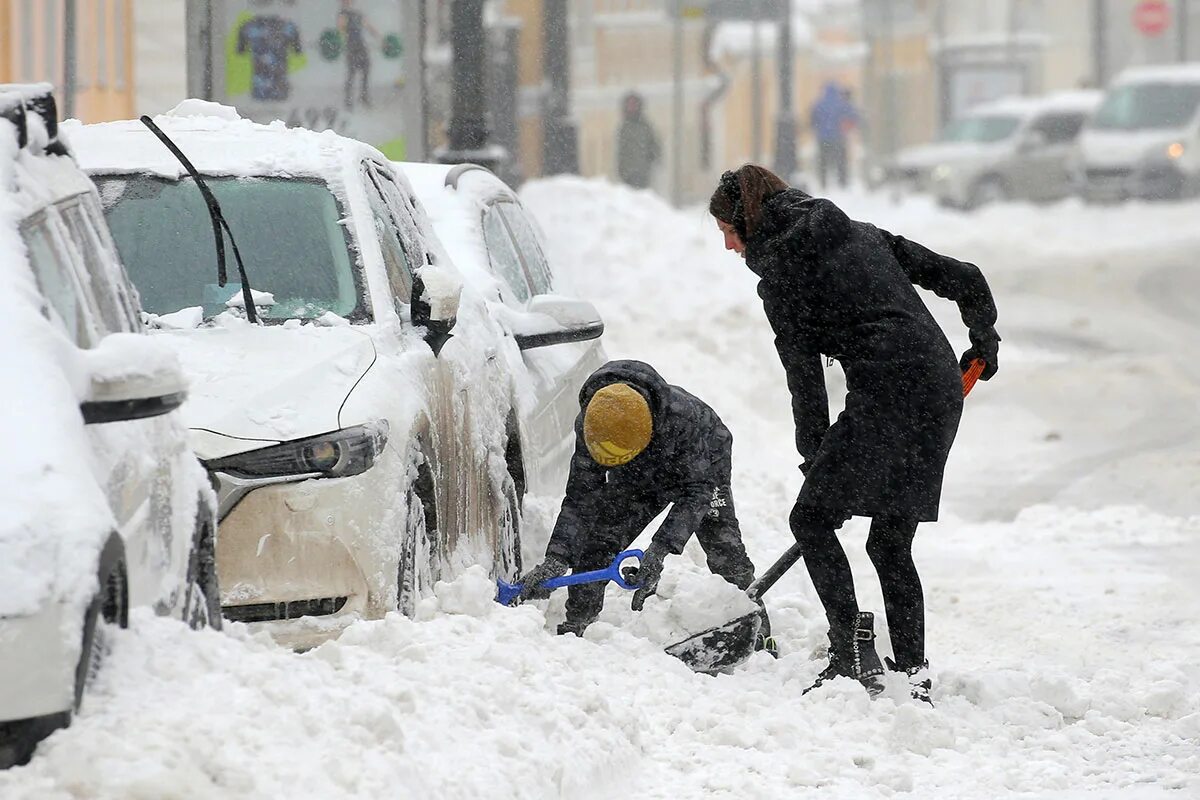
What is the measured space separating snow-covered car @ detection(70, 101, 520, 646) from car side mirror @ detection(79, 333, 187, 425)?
1.35 metres

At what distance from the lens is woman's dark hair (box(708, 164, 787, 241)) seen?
584 cm

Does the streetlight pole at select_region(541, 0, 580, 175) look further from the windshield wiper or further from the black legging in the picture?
the black legging

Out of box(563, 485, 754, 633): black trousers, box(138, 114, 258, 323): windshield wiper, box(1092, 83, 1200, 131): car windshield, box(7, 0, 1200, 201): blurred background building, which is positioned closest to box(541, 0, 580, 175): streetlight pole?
box(7, 0, 1200, 201): blurred background building

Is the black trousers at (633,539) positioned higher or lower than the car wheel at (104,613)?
lower

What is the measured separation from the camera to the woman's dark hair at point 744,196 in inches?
230

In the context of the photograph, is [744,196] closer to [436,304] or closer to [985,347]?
[985,347]

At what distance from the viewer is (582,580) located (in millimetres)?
6031

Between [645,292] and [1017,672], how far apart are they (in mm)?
10522

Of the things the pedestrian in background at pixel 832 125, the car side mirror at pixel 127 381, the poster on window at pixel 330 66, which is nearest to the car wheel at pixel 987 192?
the pedestrian in background at pixel 832 125

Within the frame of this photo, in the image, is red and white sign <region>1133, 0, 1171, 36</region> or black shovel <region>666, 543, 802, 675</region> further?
red and white sign <region>1133, 0, 1171, 36</region>

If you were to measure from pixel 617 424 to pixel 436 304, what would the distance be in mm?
639

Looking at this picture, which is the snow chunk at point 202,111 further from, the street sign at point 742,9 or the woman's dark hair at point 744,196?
the street sign at point 742,9

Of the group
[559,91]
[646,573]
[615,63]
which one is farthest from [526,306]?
[615,63]

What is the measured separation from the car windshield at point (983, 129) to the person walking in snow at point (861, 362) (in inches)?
1199
